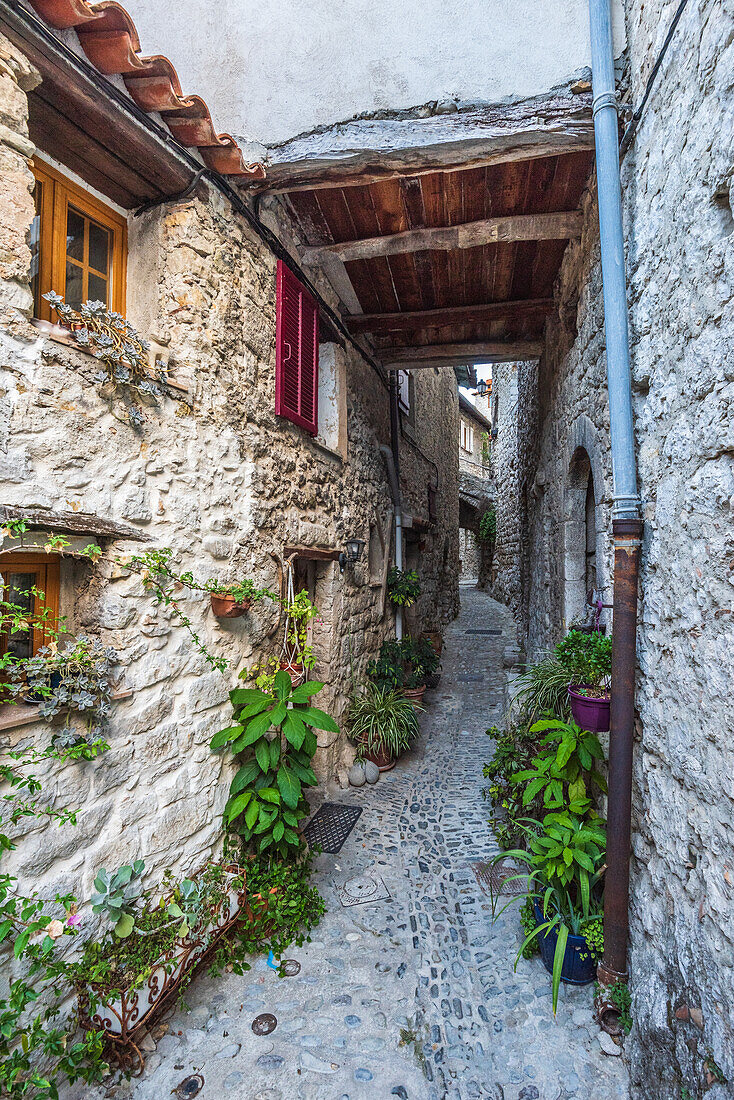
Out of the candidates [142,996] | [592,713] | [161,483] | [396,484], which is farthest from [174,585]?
[396,484]

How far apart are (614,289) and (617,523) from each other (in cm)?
105

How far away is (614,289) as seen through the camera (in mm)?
2271

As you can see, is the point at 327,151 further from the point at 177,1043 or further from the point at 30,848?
the point at 177,1043

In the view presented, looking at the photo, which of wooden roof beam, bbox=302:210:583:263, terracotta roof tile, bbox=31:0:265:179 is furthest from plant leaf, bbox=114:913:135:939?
wooden roof beam, bbox=302:210:583:263

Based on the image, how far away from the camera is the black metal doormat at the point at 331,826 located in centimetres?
353

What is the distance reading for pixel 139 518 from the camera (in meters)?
2.27

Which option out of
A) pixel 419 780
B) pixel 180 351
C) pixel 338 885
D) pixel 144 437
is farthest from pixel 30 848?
pixel 419 780

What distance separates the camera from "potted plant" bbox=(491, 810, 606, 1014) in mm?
2260

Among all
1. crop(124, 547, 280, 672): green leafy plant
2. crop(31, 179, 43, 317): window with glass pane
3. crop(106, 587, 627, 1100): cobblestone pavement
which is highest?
crop(31, 179, 43, 317): window with glass pane

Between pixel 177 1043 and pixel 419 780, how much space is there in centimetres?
271

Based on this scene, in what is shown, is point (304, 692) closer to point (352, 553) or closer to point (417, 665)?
point (352, 553)

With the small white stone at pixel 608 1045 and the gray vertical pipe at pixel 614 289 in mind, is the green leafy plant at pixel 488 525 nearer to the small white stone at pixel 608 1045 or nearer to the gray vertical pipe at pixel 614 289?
the gray vertical pipe at pixel 614 289

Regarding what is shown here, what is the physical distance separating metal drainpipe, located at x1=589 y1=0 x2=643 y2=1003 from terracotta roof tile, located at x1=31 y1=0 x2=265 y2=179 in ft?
5.86

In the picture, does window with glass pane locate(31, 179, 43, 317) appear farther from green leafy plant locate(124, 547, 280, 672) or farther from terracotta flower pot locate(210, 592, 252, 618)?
terracotta flower pot locate(210, 592, 252, 618)
